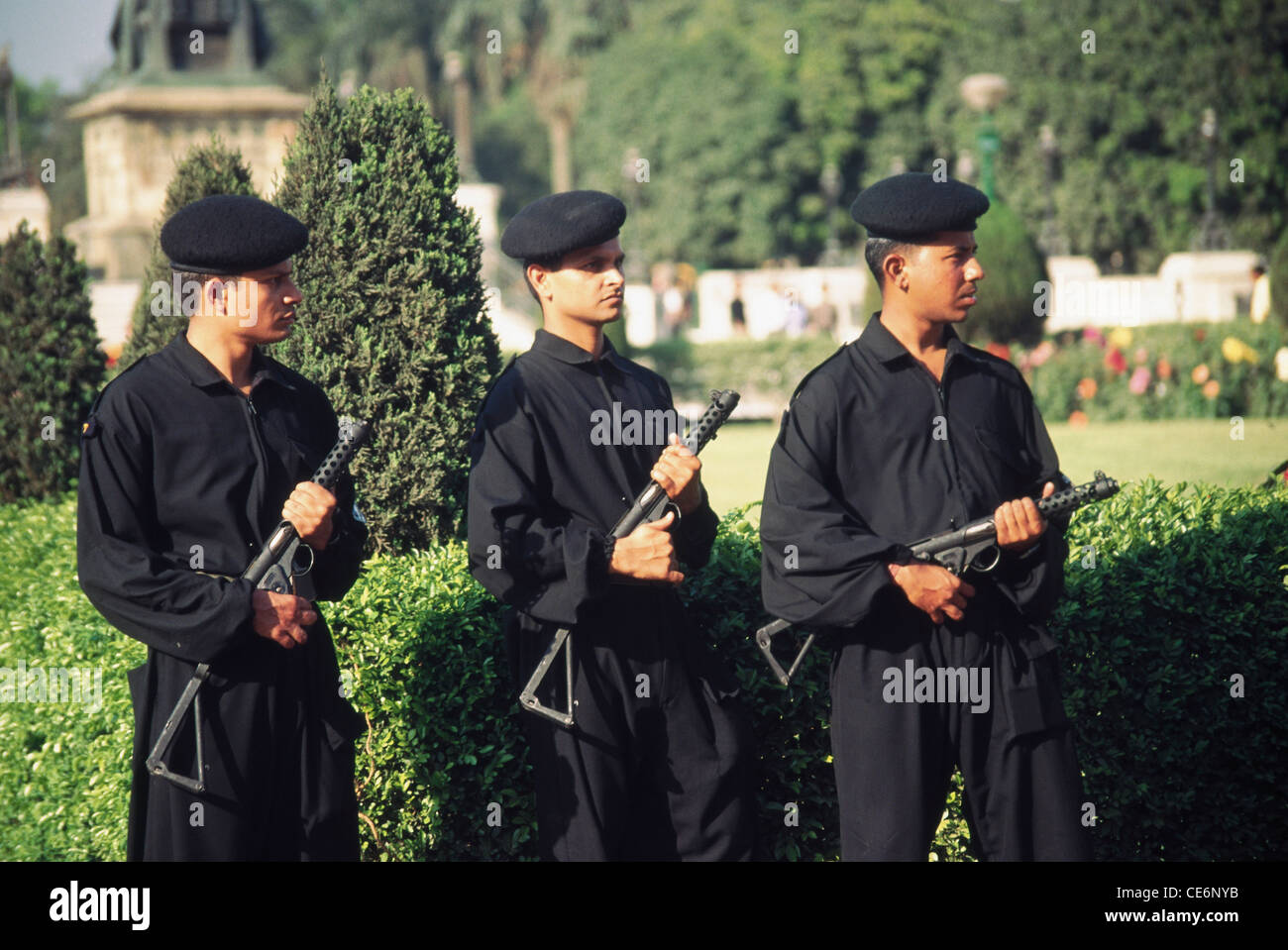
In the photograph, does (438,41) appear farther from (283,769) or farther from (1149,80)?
(283,769)

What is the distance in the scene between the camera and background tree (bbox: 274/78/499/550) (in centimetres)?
621

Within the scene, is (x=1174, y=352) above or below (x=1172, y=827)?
above

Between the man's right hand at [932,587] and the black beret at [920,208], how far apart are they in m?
0.92

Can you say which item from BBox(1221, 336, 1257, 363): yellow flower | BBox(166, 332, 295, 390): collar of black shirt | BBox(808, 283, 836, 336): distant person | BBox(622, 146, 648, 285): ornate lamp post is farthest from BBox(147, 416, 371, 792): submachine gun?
BBox(622, 146, 648, 285): ornate lamp post

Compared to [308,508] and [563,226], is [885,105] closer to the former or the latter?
[563,226]

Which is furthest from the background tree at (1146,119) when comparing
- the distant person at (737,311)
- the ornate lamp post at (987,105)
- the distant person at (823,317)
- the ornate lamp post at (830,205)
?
the ornate lamp post at (987,105)

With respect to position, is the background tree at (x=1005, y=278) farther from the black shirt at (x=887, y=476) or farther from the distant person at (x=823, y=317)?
the distant person at (x=823, y=317)

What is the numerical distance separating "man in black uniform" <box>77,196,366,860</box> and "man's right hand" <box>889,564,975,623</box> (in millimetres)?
1497

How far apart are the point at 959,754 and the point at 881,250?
4.58 ft

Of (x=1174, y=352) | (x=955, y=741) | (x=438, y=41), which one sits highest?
(x=438, y=41)

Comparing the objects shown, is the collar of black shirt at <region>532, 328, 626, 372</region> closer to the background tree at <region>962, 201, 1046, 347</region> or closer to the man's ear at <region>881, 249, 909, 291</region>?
the man's ear at <region>881, 249, 909, 291</region>
